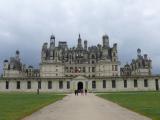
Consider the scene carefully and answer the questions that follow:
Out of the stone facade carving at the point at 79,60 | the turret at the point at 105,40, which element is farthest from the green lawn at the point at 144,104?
the turret at the point at 105,40

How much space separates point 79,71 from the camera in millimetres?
138000

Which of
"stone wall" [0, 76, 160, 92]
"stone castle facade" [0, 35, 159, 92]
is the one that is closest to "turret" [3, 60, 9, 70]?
"stone castle facade" [0, 35, 159, 92]

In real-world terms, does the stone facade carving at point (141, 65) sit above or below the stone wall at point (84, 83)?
above

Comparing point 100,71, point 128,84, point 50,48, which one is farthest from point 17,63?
point 128,84

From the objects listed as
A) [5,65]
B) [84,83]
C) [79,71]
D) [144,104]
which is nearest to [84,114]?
[144,104]

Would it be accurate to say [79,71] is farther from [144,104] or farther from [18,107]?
[18,107]

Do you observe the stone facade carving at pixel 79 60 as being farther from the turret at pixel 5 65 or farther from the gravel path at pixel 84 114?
the gravel path at pixel 84 114

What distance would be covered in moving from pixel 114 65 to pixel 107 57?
14.0 feet

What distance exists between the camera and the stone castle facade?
110 m

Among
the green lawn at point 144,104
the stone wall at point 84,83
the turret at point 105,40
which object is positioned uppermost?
the turret at point 105,40

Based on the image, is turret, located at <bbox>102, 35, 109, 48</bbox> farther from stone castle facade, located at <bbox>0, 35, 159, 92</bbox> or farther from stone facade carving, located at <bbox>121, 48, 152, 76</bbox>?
stone facade carving, located at <bbox>121, 48, 152, 76</bbox>

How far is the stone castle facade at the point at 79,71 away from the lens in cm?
10994

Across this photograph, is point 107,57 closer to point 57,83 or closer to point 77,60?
point 77,60

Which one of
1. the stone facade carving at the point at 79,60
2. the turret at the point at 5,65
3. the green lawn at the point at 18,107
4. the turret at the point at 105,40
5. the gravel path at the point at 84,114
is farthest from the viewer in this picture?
the turret at the point at 5,65
